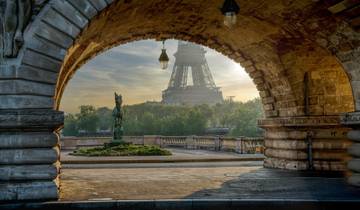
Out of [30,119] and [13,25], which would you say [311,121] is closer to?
[30,119]

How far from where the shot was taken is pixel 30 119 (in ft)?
27.3

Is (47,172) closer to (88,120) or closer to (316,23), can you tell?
(316,23)

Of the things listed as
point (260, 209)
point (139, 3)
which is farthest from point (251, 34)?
point (260, 209)

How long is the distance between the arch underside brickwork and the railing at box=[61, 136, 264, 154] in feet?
36.4

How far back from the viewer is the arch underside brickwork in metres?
8.45

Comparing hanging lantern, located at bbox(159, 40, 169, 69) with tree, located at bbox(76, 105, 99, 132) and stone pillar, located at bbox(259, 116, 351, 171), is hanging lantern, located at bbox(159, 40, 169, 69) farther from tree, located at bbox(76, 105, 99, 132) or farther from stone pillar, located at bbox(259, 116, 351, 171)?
tree, located at bbox(76, 105, 99, 132)

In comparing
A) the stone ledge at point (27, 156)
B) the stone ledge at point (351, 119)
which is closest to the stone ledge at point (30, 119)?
the stone ledge at point (27, 156)

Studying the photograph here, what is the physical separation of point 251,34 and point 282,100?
11.1ft

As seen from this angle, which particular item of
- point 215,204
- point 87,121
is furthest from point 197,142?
point 87,121

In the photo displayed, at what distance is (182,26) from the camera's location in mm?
14180

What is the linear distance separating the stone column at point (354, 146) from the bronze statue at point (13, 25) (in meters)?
8.23

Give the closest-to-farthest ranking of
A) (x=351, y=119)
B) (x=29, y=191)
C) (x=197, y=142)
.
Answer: (x=29, y=191), (x=351, y=119), (x=197, y=142)

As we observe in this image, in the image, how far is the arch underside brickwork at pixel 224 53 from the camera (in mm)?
8453

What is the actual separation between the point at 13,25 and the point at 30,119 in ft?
6.42
